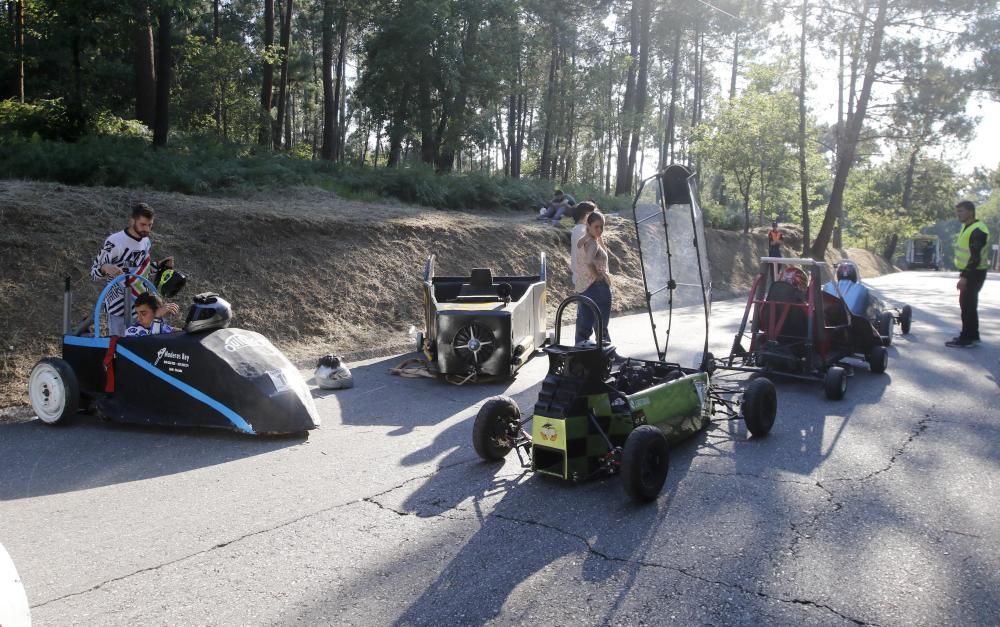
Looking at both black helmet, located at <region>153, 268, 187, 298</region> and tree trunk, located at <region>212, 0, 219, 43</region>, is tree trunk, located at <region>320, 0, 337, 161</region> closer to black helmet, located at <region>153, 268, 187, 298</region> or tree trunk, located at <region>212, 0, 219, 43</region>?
tree trunk, located at <region>212, 0, 219, 43</region>

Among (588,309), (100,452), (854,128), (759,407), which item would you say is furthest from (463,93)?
(100,452)

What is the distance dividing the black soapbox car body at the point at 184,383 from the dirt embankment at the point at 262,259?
1.19 meters

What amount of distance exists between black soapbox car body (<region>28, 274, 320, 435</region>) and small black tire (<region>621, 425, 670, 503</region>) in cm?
293

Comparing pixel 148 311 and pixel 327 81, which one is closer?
pixel 148 311

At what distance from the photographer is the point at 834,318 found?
8945mm

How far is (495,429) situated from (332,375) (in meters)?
3.36

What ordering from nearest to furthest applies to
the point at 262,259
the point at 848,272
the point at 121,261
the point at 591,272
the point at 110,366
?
the point at 110,366 < the point at 121,261 < the point at 591,272 < the point at 848,272 < the point at 262,259

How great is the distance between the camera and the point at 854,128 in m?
27.0

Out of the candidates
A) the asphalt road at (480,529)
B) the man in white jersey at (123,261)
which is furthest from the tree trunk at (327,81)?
the asphalt road at (480,529)

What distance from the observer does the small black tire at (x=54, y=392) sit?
20.3 feet

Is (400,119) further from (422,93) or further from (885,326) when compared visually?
(885,326)

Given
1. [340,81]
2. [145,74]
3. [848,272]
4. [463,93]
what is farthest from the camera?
[340,81]

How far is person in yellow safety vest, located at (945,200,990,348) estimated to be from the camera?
10633 millimetres

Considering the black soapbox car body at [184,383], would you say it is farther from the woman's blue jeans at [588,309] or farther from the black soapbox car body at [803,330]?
the black soapbox car body at [803,330]
